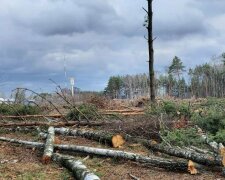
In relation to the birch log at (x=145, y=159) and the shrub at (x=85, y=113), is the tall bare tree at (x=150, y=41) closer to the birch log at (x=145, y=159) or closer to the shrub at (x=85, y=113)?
the shrub at (x=85, y=113)

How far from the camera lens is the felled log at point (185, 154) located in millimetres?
9031

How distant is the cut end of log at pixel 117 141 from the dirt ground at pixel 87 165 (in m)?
0.21

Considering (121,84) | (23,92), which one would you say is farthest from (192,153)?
(121,84)

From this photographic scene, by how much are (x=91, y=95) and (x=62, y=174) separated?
11999 mm

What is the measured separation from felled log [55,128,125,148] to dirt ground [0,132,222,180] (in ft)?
0.92

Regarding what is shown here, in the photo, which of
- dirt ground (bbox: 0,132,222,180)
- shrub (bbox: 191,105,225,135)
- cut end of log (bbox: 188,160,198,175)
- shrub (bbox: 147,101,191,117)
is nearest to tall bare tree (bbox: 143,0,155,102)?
shrub (bbox: 147,101,191,117)

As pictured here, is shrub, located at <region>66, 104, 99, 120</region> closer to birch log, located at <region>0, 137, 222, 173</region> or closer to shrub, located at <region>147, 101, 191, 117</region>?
shrub, located at <region>147, 101, 191, 117</region>

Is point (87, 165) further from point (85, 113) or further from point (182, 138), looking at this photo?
point (85, 113)

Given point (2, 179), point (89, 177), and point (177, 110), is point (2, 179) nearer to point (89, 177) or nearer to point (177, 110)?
point (89, 177)

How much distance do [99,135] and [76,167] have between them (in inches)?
130

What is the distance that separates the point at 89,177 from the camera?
7.91m

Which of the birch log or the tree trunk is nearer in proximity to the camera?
the birch log

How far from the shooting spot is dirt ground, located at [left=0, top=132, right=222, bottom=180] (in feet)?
28.7

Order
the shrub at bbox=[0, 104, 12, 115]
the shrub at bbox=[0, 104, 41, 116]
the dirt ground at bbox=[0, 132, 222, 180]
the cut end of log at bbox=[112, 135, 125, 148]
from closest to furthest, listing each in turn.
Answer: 1. the dirt ground at bbox=[0, 132, 222, 180]
2. the cut end of log at bbox=[112, 135, 125, 148]
3. the shrub at bbox=[0, 104, 41, 116]
4. the shrub at bbox=[0, 104, 12, 115]
